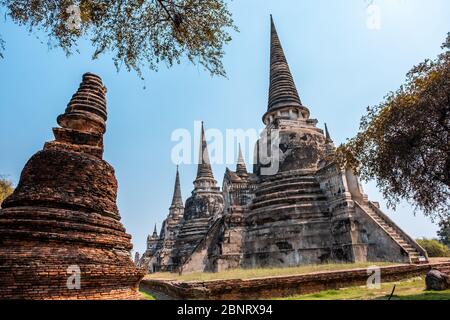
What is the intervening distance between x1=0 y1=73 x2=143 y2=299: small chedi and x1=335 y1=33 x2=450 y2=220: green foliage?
726 cm

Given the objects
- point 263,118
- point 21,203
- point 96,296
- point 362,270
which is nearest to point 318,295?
point 362,270

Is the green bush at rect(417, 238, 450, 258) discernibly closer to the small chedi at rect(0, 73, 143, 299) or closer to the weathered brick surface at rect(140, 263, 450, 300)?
the weathered brick surface at rect(140, 263, 450, 300)

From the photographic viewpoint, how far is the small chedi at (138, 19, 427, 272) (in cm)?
1312

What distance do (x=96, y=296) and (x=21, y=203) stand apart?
242 centimetres

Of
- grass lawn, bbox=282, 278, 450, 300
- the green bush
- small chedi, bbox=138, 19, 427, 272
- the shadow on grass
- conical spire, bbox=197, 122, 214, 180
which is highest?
conical spire, bbox=197, 122, 214, 180

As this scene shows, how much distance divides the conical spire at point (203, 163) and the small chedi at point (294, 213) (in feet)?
29.6

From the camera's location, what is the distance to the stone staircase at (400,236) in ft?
37.9

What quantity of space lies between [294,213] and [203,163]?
57.3 ft

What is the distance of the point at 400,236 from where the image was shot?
13.1m

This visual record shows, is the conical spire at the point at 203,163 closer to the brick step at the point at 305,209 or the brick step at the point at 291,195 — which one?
the brick step at the point at 291,195

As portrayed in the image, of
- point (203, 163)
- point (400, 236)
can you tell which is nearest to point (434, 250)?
point (400, 236)

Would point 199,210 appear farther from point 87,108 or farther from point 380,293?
point 380,293

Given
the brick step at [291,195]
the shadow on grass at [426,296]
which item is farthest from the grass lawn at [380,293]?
the brick step at [291,195]

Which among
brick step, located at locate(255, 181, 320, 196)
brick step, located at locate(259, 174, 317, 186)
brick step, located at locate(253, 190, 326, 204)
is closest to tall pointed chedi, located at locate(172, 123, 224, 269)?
brick step, located at locate(259, 174, 317, 186)
